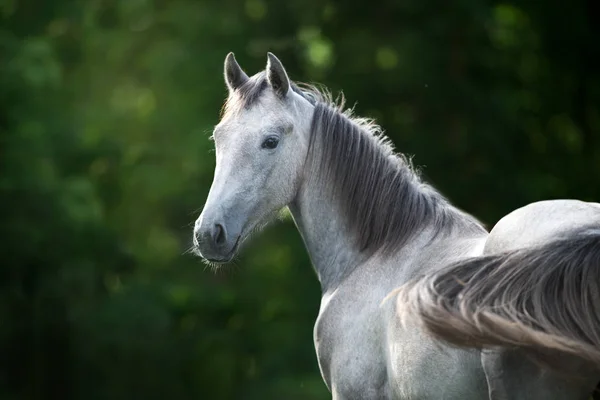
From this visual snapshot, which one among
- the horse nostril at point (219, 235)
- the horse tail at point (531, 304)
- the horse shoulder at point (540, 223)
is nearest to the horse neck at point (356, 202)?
the horse nostril at point (219, 235)

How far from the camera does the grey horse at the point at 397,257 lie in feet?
9.26

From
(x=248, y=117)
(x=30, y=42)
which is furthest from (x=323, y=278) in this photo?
(x=30, y=42)

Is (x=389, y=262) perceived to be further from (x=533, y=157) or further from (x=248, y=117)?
(x=533, y=157)

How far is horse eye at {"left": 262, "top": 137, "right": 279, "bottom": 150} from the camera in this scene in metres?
3.79

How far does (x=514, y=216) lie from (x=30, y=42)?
869cm

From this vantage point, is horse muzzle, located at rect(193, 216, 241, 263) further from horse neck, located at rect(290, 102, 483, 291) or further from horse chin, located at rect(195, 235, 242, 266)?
horse neck, located at rect(290, 102, 483, 291)

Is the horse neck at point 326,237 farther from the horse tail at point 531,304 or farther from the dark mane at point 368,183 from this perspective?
the horse tail at point 531,304

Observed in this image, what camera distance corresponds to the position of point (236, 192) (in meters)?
3.72

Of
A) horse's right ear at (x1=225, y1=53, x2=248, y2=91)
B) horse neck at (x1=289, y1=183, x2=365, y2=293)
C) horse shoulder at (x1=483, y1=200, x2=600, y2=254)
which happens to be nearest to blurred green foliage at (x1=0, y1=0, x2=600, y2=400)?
horse neck at (x1=289, y1=183, x2=365, y2=293)

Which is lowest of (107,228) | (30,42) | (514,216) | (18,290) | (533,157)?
(18,290)

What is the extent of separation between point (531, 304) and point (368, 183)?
3.78 ft

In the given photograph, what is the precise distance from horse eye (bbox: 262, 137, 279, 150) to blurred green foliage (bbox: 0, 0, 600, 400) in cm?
622

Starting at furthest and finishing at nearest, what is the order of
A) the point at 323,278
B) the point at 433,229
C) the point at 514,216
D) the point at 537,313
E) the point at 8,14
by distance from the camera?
the point at 8,14 → the point at 323,278 → the point at 433,229 → the point at 514,216 → the point at 537,313

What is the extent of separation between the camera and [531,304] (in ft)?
9.36
